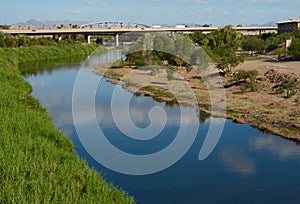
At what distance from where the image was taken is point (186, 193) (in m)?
7.91

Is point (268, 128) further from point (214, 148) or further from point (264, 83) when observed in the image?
point (264, 83)

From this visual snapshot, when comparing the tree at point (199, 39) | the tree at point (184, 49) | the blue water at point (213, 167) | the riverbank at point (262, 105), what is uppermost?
the tree at point (199, 39)

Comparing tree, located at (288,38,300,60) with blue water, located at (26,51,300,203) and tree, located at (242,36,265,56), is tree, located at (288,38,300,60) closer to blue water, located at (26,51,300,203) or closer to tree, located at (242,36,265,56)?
tree, located at (242,36,265,56)

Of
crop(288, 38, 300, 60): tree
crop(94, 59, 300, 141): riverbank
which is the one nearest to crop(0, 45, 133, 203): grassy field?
crop(94, 59, 300, 141): riverbank

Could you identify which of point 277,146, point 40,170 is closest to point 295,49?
point 277,146

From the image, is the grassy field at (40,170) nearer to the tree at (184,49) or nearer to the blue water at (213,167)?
the blue water at (213,167)

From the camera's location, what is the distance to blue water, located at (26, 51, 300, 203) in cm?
788

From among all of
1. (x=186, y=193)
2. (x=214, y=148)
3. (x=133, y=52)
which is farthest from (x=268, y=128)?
(x=133, y=52)

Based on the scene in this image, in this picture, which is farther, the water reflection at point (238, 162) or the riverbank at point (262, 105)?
the riverbank at point (262, 105)

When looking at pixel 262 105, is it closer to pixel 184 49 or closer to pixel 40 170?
pixel 184 49

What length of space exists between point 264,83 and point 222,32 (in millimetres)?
12345

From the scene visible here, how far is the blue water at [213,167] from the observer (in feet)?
25.8

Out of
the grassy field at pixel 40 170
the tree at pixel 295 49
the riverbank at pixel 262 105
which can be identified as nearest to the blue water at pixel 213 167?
the riverbank at pixel 262 105

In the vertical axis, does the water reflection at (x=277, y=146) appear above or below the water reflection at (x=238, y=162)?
above
